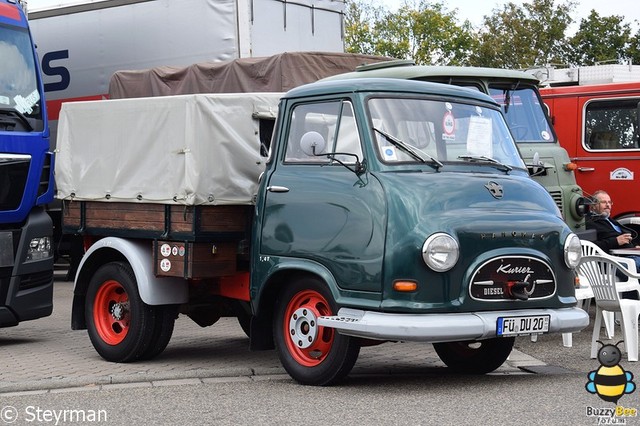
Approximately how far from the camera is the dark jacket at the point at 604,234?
12.8 metres

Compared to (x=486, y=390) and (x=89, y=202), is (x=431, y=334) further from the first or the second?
(x=89, y=202)

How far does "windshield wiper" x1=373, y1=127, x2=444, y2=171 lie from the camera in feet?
28.3

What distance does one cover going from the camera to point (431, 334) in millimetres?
7840

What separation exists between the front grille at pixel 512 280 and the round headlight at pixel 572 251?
0.63ft

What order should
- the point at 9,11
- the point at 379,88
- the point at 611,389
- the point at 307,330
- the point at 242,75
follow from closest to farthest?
the point at 611,389
the point at 307,330
the point at 379,88
the point at 9,11
the point at 242,75

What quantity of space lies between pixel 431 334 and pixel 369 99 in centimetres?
197

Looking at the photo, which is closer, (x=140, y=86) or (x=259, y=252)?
(x=259, y=252)

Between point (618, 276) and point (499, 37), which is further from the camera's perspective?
point (499, 37)

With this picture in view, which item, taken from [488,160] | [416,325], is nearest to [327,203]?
[416,325]

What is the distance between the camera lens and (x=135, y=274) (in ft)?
32.4

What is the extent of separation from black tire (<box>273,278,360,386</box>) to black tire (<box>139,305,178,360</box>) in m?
1.40

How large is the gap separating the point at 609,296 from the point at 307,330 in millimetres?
3067

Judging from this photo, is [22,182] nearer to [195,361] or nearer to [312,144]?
[195,361]

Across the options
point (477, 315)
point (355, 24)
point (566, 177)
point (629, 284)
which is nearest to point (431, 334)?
point (477, 315)
